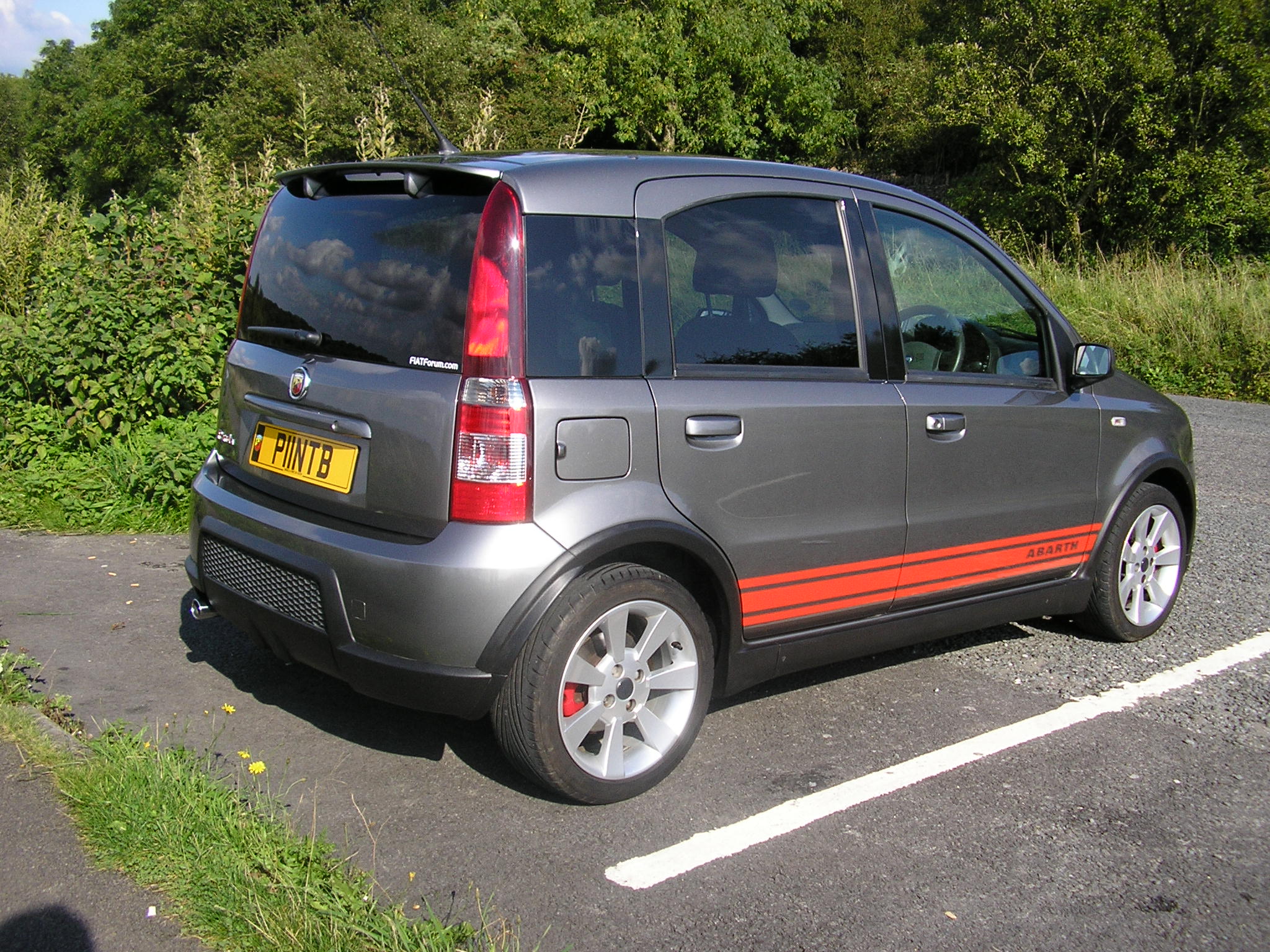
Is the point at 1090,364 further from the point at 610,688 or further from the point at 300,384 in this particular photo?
the point at 300,384

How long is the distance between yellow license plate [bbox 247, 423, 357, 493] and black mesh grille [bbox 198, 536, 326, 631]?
28 centimetres

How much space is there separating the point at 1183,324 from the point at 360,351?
526 inches

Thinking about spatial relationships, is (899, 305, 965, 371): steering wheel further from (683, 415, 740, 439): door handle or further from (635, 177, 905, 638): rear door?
(683, 415, 740, 439): door handle

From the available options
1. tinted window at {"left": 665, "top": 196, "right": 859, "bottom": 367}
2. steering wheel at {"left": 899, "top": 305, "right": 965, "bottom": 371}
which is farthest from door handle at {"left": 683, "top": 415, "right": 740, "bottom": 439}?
steering wheel at {"left": 899, "top": 305, "right": 965, "bottom": 371}

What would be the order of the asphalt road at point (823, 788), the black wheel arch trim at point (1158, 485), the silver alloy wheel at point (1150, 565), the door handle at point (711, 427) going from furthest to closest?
1. the silver alloy wheel at point (1150, 565)
2. the black wheel arch trim at point (1158, 485)
3. the door handle at point (711, 427)
4. the asphalt road at point (823, 788)

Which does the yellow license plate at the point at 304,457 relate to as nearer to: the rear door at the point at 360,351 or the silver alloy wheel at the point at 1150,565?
the rear door at the point at 360,351

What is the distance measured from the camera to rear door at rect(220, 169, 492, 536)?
3143mm

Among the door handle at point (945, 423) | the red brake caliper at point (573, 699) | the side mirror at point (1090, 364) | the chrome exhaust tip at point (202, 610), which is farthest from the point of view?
the side mirror at point (1090, 364)

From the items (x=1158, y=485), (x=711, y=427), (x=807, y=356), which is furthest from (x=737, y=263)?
(x=1158, y=485)

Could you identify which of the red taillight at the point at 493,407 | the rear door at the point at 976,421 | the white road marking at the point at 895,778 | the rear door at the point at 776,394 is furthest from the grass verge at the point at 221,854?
the rear door at the point at 976,421

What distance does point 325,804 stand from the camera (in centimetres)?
334

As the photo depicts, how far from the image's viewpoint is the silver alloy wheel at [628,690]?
3303mm

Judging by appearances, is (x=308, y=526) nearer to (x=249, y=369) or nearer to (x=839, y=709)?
(x=249, y=369)

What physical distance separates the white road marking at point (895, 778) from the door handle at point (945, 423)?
1.10 m
